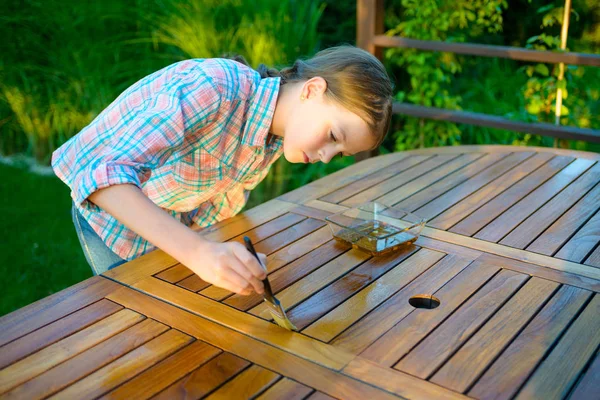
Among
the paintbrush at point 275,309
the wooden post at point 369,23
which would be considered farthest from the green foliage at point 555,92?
the paintbrush at point 275,309

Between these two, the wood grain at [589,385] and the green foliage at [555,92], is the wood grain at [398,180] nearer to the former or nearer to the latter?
the wood grain at [589,385]

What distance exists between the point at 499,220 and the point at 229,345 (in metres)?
0.98

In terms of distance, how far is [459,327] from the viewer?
1362 millimetres

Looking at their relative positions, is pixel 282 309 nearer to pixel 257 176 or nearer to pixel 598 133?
pixel 257 176

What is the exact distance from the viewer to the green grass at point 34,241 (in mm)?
3260

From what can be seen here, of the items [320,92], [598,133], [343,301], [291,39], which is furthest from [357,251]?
[291,39]

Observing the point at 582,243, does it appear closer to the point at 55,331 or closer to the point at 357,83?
the point at 357,83

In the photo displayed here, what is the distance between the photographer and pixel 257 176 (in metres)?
2.11

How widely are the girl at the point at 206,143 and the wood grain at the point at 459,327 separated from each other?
0.33m

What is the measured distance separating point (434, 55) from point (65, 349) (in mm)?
3650

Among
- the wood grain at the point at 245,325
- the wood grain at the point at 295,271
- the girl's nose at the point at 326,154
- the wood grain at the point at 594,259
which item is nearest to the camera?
the wood grain at the point at 245,325

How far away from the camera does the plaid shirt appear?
144 cm

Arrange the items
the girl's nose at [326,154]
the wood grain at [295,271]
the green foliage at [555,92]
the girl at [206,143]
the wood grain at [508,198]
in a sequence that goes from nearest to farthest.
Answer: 1. the girl at [206,143]
2. the wood grain at [295,271]
3. the girl's nose at [326,154]
4. the wood grain at [508,198]
5. the green foliage at [555,92]

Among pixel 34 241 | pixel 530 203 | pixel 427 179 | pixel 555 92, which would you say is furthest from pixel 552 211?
pixel 34 241
